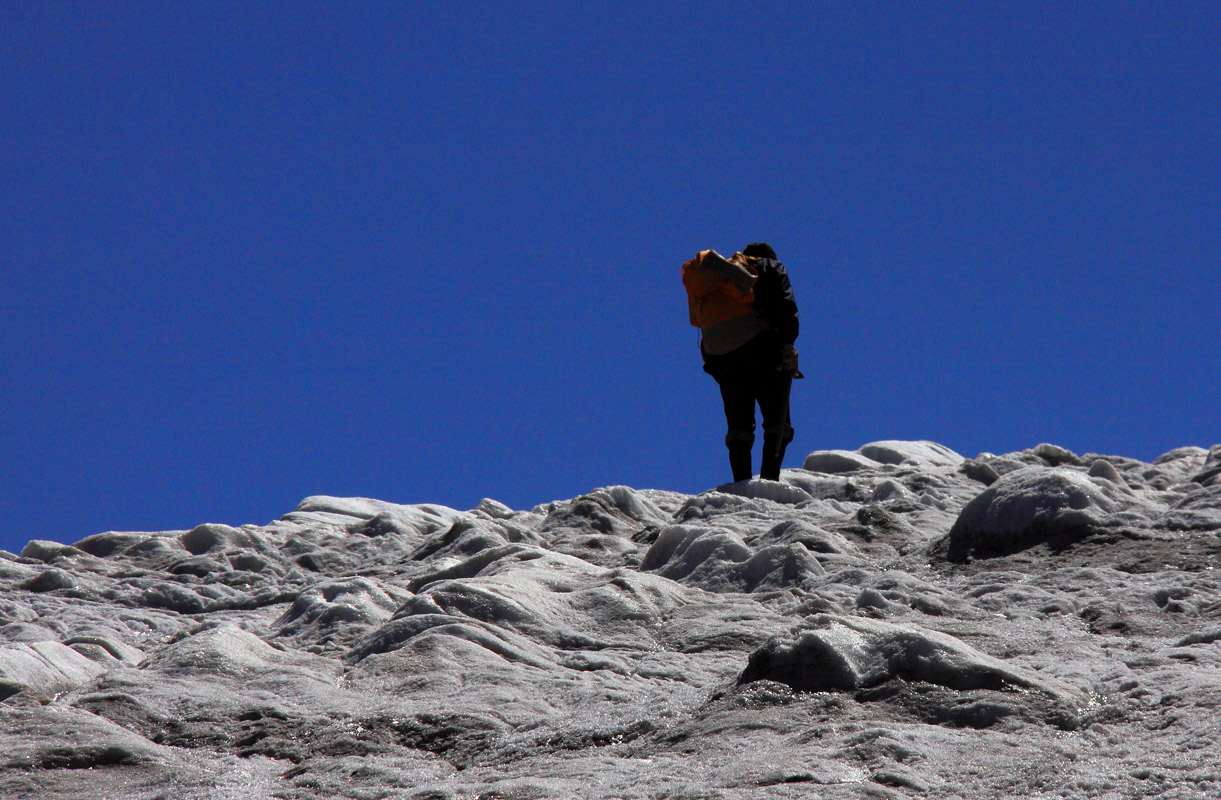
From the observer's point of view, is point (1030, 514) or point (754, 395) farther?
point (754, 395)

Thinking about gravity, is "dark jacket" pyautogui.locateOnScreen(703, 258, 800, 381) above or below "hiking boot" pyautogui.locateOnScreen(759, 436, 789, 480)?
above

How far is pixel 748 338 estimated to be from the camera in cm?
896

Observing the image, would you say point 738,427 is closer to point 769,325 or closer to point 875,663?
point 769,325

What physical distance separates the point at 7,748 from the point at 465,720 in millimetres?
1239

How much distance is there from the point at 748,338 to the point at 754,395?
53 cm

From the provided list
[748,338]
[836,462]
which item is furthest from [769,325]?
[836,462]

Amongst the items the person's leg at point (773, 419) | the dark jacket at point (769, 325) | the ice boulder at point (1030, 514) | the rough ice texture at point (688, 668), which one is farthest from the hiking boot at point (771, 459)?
the ice boulder at point (1030, 514)

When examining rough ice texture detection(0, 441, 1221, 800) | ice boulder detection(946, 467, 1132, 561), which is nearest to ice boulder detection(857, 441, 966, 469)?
rough ice texture detection(0, 441, 1221, 800)

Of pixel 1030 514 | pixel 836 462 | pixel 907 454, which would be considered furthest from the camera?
pixel 907 454

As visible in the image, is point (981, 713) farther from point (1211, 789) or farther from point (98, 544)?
point (98, 544)

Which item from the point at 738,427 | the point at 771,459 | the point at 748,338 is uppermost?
the point at 748,338

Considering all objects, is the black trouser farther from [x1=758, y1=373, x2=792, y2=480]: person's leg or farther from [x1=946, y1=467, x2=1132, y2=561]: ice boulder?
[x1=946, y1=467, x2=1132, y2=561]: ice boulder

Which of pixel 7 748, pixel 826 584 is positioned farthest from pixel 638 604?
pixel 7 748

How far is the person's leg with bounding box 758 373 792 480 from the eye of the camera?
910 cm
